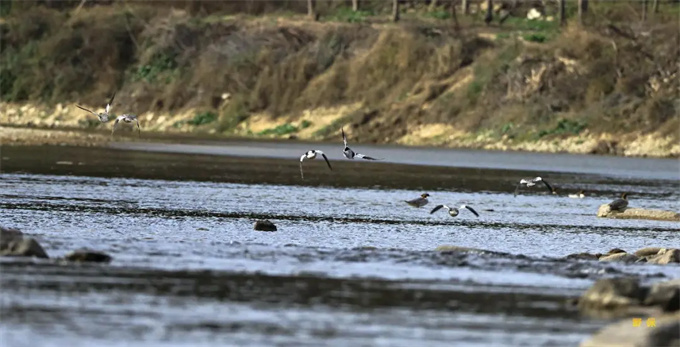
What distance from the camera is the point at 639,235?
109 feet

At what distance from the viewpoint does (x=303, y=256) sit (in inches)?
981

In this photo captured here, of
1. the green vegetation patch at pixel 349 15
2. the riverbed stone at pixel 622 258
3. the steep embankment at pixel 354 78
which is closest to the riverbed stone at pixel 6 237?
the riverbed stone at pixel 622 258

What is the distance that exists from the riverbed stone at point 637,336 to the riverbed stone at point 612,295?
112 inches

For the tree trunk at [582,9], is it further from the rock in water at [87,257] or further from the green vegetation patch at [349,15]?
the rock in water at [87,257]

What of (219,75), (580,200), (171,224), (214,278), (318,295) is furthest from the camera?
(219,75)

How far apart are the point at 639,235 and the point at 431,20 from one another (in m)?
54.9

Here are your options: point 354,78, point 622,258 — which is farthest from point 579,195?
point 354,78

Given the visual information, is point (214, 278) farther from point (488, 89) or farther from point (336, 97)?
point (336, 97)

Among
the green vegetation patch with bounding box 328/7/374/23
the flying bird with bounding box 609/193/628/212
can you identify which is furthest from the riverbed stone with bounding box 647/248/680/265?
the green vegetation patch with bounding box 328/7/374/23

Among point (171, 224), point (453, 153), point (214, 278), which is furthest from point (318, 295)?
point (453, 153)

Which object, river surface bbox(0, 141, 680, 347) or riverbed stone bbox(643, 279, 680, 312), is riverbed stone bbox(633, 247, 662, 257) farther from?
riverbed stone bbox(643, 279, 680, 312)

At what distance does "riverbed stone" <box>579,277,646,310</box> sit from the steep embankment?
153ft

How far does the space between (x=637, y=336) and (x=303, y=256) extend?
9.80 meters

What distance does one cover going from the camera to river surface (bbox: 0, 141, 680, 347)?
1750cm
